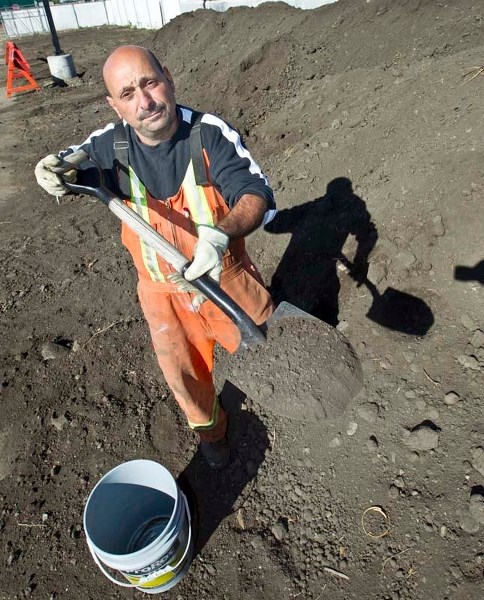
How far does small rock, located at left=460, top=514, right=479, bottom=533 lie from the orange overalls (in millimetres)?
1298

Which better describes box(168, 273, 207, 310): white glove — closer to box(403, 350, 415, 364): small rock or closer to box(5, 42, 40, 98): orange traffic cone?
A: box(403, 350, 415, 364): small rock

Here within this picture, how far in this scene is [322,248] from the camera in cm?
343

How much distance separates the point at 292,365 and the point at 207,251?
0.72 m

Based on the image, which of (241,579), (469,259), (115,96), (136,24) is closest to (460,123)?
(469,259)

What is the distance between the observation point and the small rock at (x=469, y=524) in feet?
6.22

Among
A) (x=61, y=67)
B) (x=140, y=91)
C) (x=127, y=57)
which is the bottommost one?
(x=140, y=91)

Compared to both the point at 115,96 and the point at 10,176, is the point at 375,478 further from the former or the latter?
the point at 10,176

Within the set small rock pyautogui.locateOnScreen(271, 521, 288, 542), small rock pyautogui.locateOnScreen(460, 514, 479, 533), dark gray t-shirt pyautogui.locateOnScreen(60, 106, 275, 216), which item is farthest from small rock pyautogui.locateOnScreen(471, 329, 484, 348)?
small rock pyautogui.locateOnScreen(271, 521, 288, 542)

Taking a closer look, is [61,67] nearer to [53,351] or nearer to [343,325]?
[53,351]

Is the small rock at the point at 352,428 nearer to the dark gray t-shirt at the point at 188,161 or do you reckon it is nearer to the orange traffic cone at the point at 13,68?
the dark gray t-shirt at the point at 188,161

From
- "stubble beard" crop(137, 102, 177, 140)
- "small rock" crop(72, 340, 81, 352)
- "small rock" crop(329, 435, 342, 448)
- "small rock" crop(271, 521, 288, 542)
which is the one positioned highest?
"stubble beard" crop(137, 102, 177, 140)

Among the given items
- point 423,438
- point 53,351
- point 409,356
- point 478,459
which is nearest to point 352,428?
point 423,438

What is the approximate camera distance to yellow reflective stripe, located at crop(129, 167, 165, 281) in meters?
2.14

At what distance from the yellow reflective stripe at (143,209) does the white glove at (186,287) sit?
11 centimetres
